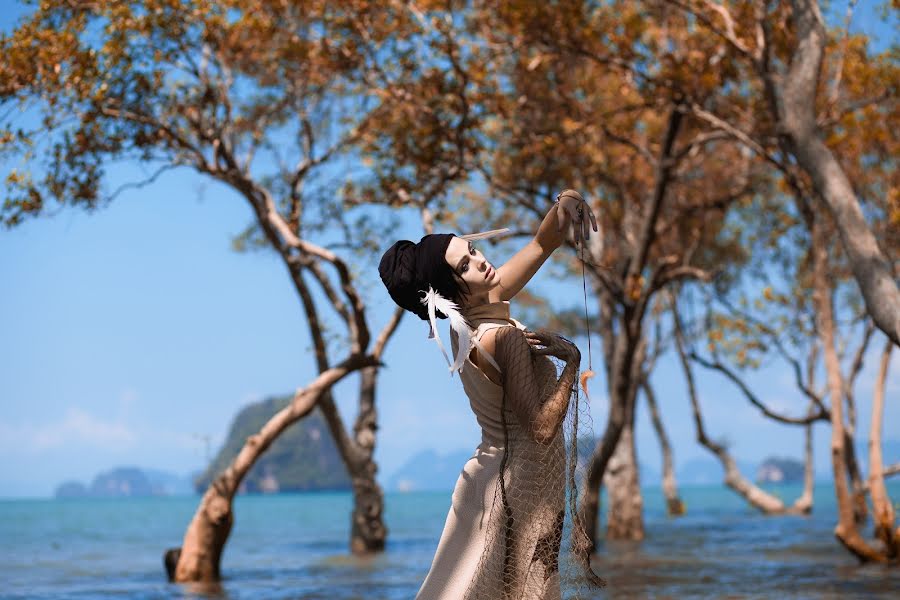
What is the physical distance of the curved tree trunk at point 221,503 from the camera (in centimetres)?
1348

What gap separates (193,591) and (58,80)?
18.3ft

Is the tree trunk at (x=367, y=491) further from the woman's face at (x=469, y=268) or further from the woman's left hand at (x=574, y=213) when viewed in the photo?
the woman's left hand at (x=574, y=213)

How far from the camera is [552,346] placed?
179 inches

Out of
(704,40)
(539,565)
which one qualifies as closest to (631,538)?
(704,40)

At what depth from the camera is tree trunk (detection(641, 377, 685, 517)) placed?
3019cm

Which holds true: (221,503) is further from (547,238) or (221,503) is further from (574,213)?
(574,213)

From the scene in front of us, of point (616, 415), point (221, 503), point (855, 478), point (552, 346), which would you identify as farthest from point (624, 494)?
point (552, 346)

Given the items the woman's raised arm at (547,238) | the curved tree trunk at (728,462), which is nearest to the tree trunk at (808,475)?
the curved tree trunk at (728,462)

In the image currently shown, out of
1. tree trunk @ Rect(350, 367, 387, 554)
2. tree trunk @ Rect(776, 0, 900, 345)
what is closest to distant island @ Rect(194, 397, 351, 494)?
tree trunk @ Rect(350, 367, 387, 554)

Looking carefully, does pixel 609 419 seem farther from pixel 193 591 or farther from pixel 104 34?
pixel 104 34

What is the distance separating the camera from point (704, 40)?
15.8m

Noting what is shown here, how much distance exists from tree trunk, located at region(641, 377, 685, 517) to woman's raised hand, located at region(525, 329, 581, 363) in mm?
22781

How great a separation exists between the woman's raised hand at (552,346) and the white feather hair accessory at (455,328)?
7.7 inches

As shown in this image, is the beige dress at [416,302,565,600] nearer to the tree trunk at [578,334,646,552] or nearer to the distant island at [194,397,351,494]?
the tree trunk at [578,334,646,552]
